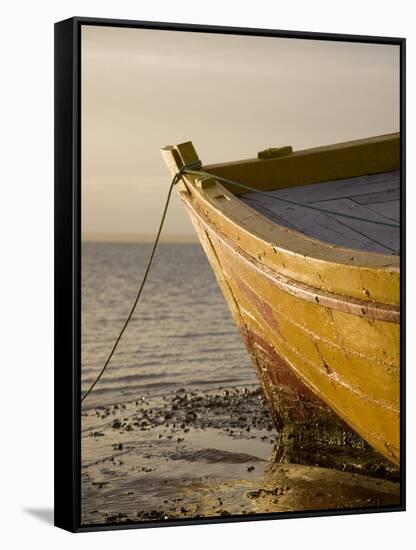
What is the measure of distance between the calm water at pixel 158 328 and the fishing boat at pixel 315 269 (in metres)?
0.31

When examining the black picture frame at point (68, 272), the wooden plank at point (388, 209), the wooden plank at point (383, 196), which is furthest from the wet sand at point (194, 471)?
the wooden plank at point (383, 196)

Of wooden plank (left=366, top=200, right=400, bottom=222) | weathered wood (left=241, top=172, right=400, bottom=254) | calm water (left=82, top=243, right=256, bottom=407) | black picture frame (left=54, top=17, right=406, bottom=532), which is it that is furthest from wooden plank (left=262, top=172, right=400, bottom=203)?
black picture frame (left=54, top=17, right=406, bottom=532)

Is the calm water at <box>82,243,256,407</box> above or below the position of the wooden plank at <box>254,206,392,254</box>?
below

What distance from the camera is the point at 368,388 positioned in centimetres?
443

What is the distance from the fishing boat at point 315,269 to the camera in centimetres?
429

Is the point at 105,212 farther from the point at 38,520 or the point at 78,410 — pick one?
the point at 38,520

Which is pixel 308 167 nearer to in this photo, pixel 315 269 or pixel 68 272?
pixel 315 269

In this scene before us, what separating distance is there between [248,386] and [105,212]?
62.6 inches

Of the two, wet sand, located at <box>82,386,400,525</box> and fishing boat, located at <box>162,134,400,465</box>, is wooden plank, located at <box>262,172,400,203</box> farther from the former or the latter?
wet sand, located at <box>82,386,400,525</box>

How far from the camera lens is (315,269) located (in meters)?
4.36

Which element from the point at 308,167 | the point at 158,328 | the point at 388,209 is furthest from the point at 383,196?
the point at 158,328

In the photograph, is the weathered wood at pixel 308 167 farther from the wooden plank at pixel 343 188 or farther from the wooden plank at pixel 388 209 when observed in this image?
the wooden plank at pixel 388 209

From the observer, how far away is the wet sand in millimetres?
4488

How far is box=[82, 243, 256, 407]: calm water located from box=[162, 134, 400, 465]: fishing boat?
309 millimetres
